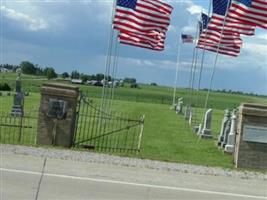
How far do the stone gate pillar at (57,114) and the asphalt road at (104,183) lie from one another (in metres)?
2.93

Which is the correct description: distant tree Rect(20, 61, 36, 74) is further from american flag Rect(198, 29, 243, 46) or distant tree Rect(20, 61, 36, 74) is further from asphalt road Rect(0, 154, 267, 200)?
asphalt road Rect(0, 154, 267, 200)

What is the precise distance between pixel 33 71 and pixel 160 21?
85364 millimetres

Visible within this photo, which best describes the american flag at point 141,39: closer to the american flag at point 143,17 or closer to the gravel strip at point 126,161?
the american flag at point 143,17

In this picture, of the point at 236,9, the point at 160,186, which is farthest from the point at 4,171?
the point at 236,9

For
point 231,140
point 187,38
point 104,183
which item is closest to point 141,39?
point 231,140

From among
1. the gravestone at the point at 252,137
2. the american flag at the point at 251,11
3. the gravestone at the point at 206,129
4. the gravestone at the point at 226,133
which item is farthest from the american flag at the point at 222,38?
the gravestone at the point at 252,137

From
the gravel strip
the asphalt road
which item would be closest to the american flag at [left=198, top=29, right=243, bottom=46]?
the gravel strip

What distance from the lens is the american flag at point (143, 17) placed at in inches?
952

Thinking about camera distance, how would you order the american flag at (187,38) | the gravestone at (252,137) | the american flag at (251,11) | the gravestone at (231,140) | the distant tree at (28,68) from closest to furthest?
the gravestone at (252,137) → the gravestone at (231,140) → the american flag at (251,11) → the american flag at (187,38) → the distant tree at (28,68)

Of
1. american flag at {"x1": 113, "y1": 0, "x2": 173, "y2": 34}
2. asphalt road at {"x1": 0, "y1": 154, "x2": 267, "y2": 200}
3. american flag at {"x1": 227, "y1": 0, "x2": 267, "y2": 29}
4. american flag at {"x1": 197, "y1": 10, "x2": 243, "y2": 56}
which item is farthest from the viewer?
american flag at {"x1": 197, "y1": 10, "x2": 243, "y2": 56}

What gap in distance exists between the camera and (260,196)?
10.0 meters

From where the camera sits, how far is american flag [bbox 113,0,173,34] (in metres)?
24.2

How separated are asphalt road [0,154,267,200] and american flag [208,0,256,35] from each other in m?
11.5

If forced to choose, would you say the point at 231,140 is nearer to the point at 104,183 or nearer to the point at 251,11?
the point at 251,11
